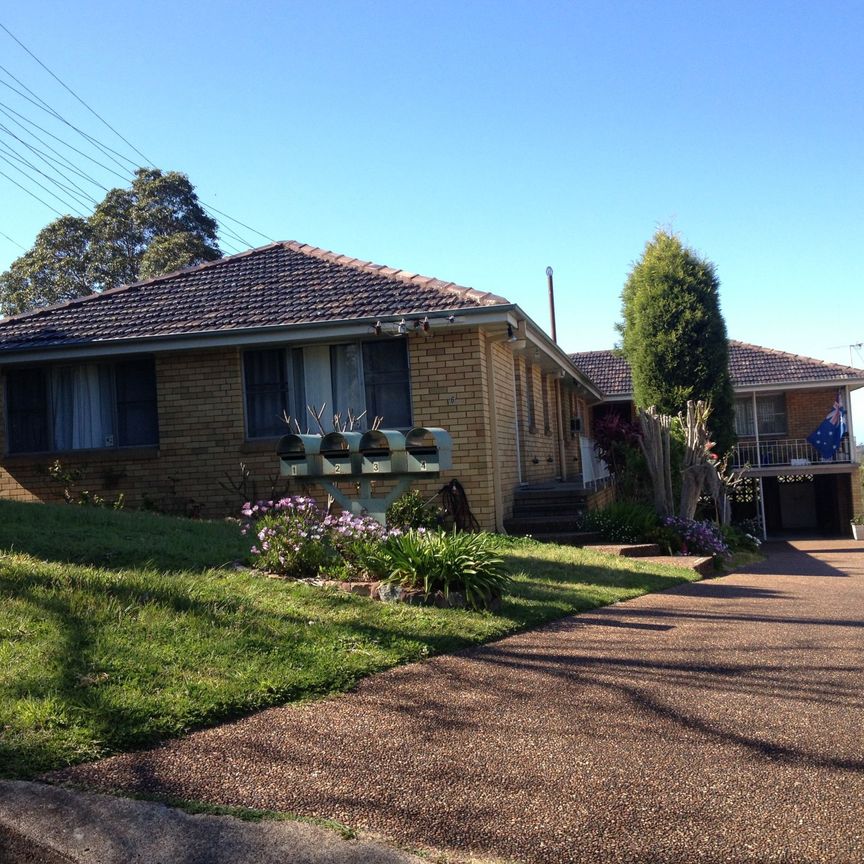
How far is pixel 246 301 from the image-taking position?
1448 cm

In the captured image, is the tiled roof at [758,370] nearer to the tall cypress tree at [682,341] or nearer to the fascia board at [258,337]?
the tall cypress tree at [682,341]

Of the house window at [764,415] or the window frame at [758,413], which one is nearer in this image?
the window frame at [758,413]

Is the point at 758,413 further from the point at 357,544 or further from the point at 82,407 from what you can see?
the point at 357,544

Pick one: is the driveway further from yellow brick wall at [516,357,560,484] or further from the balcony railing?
the balcony railing

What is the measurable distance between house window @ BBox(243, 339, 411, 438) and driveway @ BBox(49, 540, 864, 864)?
7.16m

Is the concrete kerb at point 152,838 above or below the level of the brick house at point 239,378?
below

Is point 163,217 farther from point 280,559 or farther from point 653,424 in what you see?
point 280,559

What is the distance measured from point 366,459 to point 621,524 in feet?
18.2

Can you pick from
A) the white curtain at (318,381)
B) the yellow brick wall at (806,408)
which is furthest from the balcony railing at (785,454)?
the white curtain at (318,381)

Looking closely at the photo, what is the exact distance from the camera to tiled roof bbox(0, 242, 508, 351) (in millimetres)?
13469

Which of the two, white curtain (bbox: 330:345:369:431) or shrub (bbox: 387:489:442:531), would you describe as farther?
white curtain (bbox: 330:345:369:431)

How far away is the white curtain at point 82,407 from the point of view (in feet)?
47.6

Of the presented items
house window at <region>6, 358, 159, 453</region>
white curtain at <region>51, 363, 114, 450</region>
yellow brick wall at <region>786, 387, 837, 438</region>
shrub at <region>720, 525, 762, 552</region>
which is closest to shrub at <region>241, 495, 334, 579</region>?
house window at <region>6, 358, 159, 453</region>

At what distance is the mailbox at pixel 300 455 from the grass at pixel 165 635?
94 centimetres
